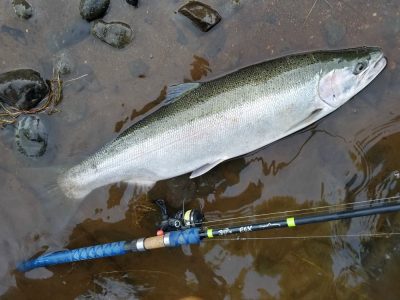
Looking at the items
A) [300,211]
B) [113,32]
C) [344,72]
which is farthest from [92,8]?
[300,211]

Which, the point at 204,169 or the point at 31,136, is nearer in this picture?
the point at 204,169

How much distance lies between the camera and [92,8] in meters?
4.21

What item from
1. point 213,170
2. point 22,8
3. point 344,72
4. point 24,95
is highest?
point 22,8

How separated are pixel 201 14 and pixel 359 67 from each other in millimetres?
1521

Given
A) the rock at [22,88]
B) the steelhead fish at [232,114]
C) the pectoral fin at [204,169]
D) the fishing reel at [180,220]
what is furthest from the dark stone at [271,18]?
the rock at [22,88]

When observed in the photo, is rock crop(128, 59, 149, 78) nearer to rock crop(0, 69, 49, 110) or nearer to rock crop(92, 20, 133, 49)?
rock crop(92, 20, 133, 49)

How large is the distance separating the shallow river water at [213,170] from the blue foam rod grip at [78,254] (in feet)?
0.70

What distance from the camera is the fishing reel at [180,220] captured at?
13.0 ft

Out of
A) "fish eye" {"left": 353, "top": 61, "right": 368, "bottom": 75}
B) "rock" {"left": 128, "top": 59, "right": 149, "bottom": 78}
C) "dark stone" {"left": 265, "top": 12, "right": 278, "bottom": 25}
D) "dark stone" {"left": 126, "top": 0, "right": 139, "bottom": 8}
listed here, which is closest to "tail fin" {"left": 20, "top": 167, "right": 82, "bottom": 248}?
"rock" {"left": 128, "top": 59, "right": 149, "bottom": 78}

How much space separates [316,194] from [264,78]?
3.97 ft

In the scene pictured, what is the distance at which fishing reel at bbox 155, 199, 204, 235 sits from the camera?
397 cm

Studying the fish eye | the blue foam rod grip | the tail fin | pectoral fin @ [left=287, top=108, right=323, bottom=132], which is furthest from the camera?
the tail fin

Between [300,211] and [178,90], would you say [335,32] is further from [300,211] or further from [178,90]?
[300,211]

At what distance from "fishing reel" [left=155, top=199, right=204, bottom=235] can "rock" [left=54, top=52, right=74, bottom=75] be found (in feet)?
5.19
